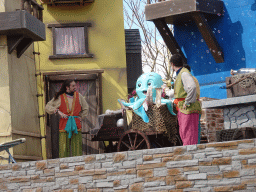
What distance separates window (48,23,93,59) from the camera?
14547mm

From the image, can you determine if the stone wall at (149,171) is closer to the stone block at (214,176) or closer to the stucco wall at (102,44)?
the stone block at (214,176)

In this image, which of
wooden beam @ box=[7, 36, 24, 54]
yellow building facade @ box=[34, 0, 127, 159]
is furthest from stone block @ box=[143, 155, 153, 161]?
Result: yellow building facade @ box=[34, 0, 127, 159]

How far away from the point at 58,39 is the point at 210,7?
4.55 m

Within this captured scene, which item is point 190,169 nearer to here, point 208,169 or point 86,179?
point 208,169

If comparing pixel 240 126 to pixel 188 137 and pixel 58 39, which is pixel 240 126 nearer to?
pixel 188 137

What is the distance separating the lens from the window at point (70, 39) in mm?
14547

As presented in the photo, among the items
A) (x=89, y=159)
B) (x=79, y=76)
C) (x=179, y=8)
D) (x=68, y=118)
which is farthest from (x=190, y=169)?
(x=79, y=76)

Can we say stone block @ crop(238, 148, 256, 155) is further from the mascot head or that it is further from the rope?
the rope

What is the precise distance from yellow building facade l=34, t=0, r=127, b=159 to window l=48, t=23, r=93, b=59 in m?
0.08

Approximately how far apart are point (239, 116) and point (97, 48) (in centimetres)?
494

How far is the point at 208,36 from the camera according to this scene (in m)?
12.4

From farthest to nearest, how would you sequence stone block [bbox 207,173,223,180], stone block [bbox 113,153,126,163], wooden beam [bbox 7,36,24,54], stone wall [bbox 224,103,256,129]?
1. stone wall [bbox 224,103,256,129]
2. wooden beam [bbox 7,36,24,54]
3. stone block [bbox 113,153,126,163]
4. stone block [bbox 207,173,223,180]

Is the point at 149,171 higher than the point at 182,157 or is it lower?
lower

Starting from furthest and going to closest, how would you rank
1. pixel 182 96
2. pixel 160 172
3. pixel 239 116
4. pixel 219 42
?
pixel 219 42 → pixel 239 116 → pixel 182 96 → pixel 160 172
